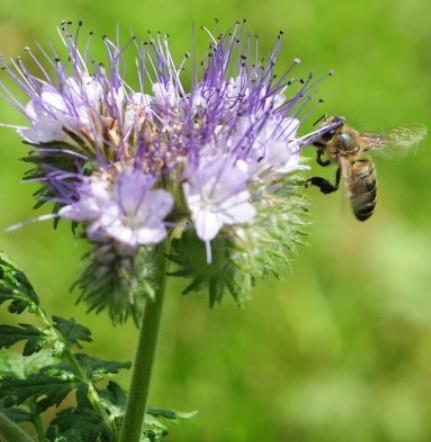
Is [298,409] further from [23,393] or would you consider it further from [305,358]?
[23,393]

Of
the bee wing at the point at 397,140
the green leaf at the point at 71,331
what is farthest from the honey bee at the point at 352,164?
the green leaf at the point at 71,331

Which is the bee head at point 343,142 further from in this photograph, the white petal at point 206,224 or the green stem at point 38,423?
the green stem at point 38,423

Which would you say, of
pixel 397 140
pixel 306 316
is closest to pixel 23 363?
pixel 397 140

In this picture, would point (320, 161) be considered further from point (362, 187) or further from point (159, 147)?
point (159, 147)

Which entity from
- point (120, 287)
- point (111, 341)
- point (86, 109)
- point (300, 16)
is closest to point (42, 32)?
point (300, 16)

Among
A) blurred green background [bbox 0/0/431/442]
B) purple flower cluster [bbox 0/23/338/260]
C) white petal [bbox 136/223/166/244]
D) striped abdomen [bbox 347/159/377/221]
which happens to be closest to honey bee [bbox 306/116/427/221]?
striped abdomen [bbox 347/159/377/221]
